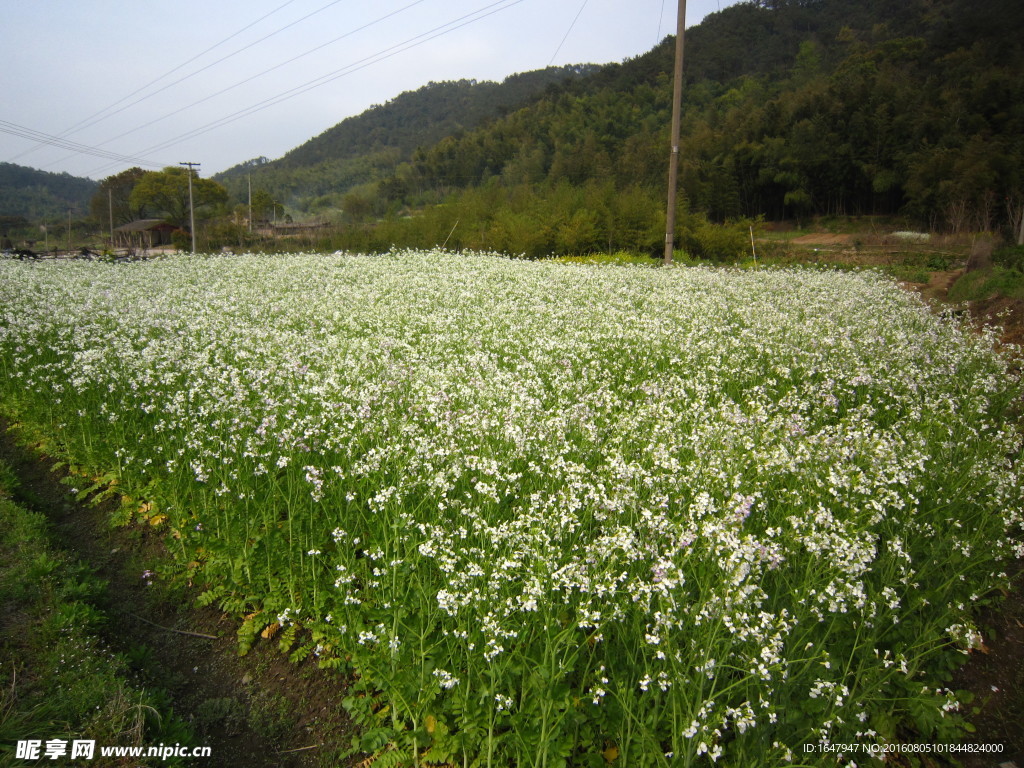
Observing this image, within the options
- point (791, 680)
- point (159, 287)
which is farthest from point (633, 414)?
point (159, 287)

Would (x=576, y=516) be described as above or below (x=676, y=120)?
below

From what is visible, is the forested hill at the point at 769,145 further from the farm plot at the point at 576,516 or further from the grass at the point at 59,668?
the grass at the point at 59,668

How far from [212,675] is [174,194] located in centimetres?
9216

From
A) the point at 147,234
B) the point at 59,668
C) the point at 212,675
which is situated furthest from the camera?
the point at 147,234

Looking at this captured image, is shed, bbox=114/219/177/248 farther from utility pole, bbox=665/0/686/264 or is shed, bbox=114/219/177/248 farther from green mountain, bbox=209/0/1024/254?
utility pole, bbox=665/0/686/264

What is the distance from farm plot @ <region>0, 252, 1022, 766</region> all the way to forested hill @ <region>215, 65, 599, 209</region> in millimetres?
97812

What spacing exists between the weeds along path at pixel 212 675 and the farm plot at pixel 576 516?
0.63 feet

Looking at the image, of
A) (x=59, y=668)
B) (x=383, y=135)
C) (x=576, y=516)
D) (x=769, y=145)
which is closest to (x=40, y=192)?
(x=383, y=135)

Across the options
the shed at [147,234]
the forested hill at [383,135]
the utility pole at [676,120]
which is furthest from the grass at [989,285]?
the forested hill at [383,135]

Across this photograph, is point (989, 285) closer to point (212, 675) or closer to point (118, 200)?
point (212, 675)

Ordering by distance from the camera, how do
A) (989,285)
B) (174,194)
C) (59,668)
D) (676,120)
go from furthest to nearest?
1. (174,194)
2. (676,120)
3. (989,285)
4. (59,668)

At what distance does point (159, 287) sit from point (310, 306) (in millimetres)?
5480

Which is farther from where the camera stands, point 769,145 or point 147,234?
point 147,234

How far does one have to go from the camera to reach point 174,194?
80.1 meters
